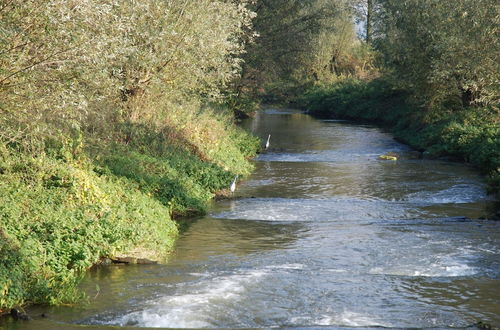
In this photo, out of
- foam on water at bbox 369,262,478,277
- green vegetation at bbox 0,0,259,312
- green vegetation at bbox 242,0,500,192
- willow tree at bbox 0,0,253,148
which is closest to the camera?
green vegetation at bbox 0,0,259,312

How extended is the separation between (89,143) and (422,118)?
1060 inches

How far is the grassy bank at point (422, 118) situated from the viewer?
30609mm

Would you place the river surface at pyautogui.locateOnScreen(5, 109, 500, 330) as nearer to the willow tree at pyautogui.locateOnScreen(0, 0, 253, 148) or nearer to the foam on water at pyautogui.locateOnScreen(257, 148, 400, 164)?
the willow tree at pyautogui.locateOnScreen(0, 0, 253, 148)

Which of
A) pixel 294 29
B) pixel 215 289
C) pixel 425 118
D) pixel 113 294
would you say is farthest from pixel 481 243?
pixel 294 29

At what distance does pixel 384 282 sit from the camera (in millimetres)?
14125

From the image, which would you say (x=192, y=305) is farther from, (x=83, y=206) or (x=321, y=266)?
(x=83, y=206)

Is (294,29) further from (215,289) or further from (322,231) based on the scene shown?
(215,289)

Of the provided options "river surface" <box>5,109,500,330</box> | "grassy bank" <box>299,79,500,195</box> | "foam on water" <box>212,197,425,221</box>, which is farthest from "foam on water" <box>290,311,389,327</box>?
"grassy bank" <box>299,79,500,195</box>

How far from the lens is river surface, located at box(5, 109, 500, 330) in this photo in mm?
12078

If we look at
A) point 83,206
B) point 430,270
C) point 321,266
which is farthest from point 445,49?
point 83,206

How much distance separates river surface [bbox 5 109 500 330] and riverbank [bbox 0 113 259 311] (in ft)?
1.69

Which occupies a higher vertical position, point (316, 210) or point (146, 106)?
point (146, 106)

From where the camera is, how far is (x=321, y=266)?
605 inches

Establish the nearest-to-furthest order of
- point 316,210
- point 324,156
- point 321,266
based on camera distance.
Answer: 1. point 321,266
2. point 316,210
3. point 324,156
